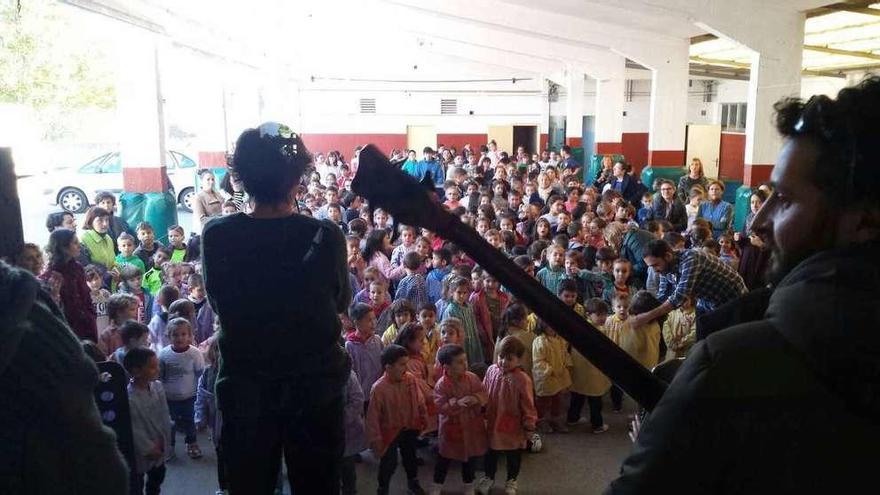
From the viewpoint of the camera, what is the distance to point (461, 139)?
25.2 m

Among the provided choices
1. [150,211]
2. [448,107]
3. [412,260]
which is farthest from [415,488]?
[448,107]

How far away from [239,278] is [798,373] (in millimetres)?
1494

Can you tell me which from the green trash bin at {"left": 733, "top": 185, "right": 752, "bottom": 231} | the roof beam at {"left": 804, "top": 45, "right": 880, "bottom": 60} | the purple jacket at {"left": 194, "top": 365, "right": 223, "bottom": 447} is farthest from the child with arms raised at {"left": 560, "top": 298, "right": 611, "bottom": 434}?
the roof beam at {"left": 804, "top": 45, "right": 880, "bottom": 60}

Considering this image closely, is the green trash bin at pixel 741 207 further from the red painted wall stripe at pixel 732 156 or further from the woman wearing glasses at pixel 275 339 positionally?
the red painted wall stripe at pixel 732 156

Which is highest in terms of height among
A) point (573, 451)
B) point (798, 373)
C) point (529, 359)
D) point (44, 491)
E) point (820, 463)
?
point (798, 373)

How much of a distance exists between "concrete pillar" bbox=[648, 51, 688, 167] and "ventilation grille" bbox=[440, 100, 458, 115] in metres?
12.8

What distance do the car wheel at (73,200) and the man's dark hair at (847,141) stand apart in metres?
17.5

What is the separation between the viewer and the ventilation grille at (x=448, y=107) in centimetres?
2505

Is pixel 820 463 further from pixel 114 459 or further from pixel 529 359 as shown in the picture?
pixel 529 359

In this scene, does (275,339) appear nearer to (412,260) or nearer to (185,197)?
(412,260)

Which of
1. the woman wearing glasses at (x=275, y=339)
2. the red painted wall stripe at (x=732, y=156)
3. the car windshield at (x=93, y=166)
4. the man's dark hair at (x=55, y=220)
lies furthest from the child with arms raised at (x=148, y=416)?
the red painted wall stripe at (x=732, y=156)

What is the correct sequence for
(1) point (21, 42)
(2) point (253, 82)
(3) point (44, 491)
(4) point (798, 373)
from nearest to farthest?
(4) point (798, 373)
(3) point (44, 491)
(1) point (21, 42)
(2) point (253, 82)

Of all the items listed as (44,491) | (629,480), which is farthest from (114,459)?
(629,480)

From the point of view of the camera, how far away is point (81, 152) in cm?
2572
